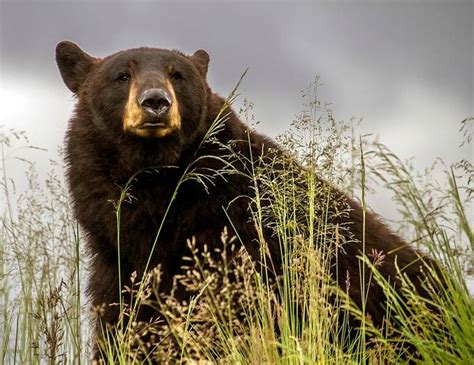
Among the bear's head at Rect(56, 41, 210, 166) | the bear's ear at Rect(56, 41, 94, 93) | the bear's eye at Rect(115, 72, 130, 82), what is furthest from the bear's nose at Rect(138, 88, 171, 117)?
the bear's ear at Rect(56, 41, 94, 93)

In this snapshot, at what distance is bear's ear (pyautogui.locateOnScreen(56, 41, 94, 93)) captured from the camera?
5.65 metres

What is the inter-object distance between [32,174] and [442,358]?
167 inches

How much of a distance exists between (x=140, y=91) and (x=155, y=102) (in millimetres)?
181

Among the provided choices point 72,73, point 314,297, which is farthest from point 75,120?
point 314,297

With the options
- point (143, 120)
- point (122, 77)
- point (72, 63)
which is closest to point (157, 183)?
point (143, 120)

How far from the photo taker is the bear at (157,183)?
4.76 m

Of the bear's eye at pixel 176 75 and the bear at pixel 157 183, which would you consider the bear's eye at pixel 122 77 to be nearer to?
the bear at pixel 157 183

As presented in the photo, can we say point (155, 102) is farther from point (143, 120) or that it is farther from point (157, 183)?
point (157, 183)

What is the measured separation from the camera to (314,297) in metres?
3.48

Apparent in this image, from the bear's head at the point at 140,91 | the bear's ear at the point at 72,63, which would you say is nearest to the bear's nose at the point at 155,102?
the bear's head at the point at 140,91

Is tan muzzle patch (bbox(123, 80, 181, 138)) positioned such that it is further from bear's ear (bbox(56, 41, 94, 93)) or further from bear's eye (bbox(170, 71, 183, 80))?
bear's ear (bbox(56, 41, 94, 93))

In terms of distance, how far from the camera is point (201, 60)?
5957 millimetres

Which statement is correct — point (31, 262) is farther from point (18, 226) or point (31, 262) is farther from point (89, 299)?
point (89, 299)

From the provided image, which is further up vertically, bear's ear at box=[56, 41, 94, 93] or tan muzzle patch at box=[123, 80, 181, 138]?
bear's ear at box=[56, 41, 94, 93]
